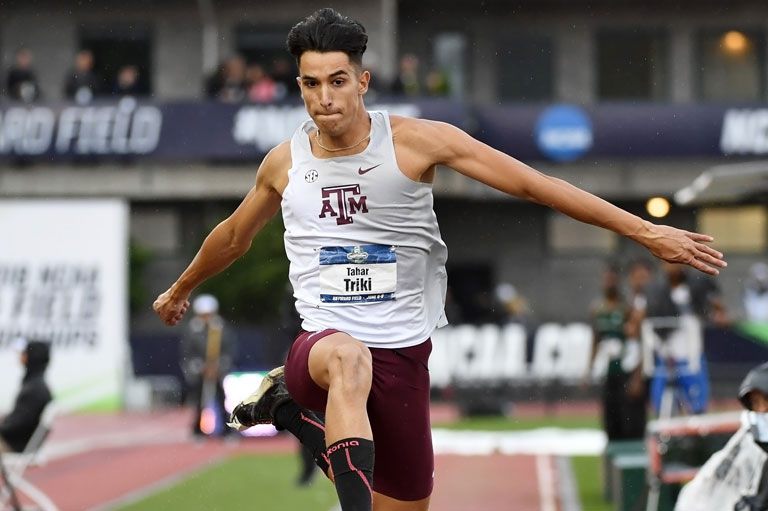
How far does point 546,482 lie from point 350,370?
34.4 ft

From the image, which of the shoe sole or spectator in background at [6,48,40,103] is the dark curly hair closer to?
the shoe sole

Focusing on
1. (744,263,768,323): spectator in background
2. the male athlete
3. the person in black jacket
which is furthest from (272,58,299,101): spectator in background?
the male athlete

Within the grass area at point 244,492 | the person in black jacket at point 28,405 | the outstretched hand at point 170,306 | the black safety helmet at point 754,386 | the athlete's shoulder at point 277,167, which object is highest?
the athlete's shoulder at point 277,167

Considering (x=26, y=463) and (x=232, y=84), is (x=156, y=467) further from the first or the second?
(x=232, y=84)

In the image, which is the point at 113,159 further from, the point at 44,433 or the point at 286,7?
the point at 44,433

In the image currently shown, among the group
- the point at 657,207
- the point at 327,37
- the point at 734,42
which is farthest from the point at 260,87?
the point at 327,37

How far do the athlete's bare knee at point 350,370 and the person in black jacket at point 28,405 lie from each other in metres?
9.07

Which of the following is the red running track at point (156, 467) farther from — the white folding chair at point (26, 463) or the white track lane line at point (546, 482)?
the white folding chair at point (26, 463)

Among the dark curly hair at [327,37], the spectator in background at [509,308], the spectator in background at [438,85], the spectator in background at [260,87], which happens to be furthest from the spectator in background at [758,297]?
the dark curly hair at [327,37]

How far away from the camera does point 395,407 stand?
6.43 meters

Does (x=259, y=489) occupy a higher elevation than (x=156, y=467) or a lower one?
higher

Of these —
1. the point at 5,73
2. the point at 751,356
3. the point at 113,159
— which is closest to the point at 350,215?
the point at 751,356

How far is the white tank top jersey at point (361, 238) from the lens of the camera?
6309 mm

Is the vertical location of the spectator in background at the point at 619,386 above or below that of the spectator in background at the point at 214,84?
below
